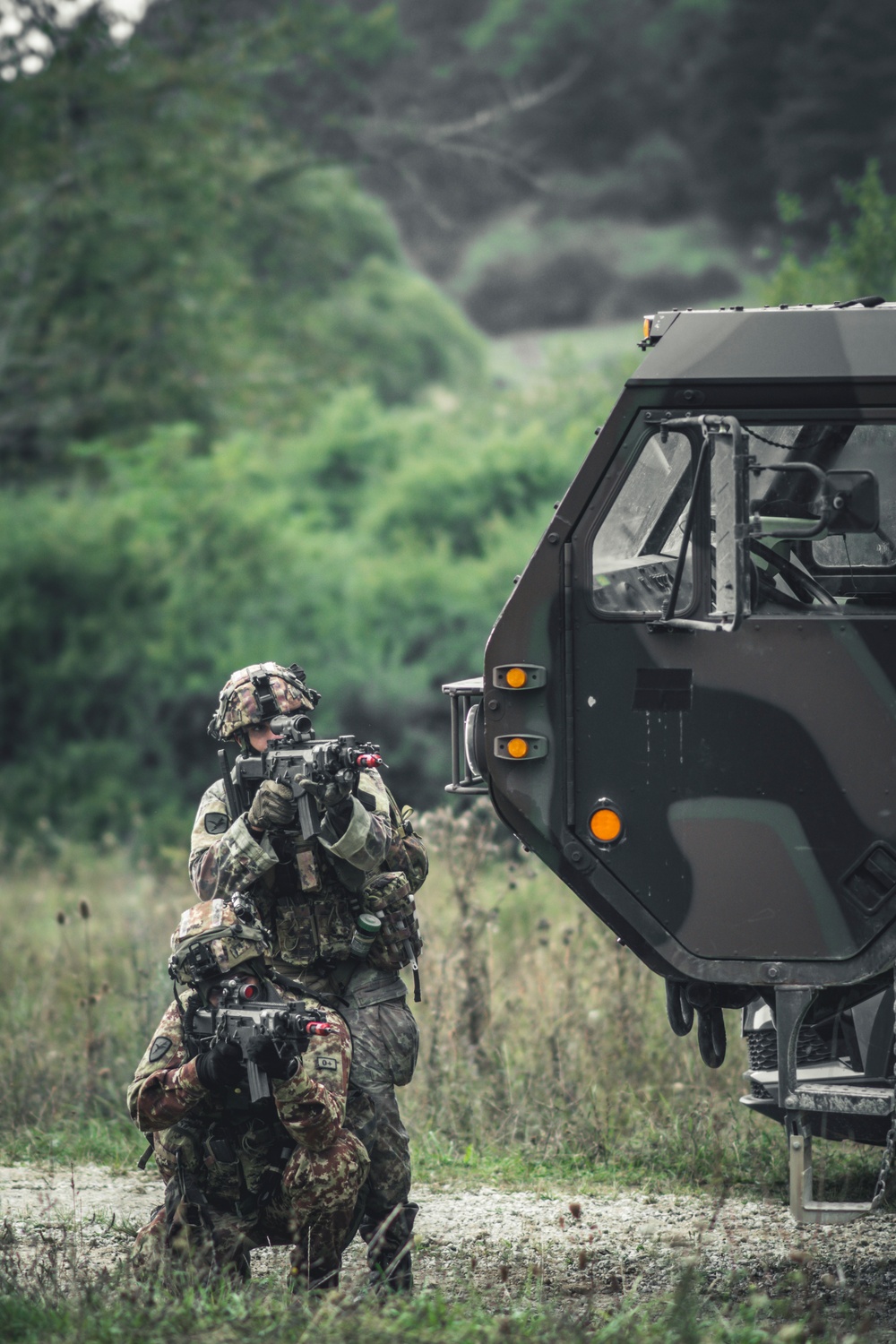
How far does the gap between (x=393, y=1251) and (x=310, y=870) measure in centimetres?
121

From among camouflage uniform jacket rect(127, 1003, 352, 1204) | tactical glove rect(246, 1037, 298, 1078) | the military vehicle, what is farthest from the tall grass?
tactical glove rect(246, 1037, 298, 1078)

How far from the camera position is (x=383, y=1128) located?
4770 mm

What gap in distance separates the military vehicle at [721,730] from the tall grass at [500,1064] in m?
1.62

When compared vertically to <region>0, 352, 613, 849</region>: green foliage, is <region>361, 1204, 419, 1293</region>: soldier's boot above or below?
below

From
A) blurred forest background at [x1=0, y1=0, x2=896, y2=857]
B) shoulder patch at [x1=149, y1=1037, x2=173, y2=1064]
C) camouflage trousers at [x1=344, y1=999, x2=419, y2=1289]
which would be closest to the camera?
shoulder patch at [x1=149, y1=1037, x2=173, y2=1064]

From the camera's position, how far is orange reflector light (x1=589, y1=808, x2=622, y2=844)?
183 inches

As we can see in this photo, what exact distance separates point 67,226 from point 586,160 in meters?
16.2

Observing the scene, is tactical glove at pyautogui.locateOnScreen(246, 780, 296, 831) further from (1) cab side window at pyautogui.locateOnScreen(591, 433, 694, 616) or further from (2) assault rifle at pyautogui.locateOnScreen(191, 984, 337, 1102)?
(1) cab side window at pyautogui.locateOnScreen(591, 433, 694, 616)

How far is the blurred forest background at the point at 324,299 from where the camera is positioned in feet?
49.8

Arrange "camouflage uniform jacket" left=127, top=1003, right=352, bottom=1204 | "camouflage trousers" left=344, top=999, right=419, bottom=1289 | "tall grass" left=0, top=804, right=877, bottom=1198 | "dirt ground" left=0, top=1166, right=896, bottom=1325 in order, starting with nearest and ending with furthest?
"camouflage uniform jacket" left=127, top=1003, right=352, bottom=1204 → "camouflage trousers" left=344, top=999, right=419, bottom=1289 → "dirt ground" left=0, top=1166, right=896, bottom=1325 → "tall grass" left=0, top=804, right=877, bottom=1198

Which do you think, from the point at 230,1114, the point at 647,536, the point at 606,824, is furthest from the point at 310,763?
the point at 647,536

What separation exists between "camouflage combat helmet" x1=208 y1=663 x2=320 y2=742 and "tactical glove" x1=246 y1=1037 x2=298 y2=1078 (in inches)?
42.5

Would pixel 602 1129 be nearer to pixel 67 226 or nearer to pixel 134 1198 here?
pixel 134 1198

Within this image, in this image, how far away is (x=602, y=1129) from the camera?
6328 millimetres
